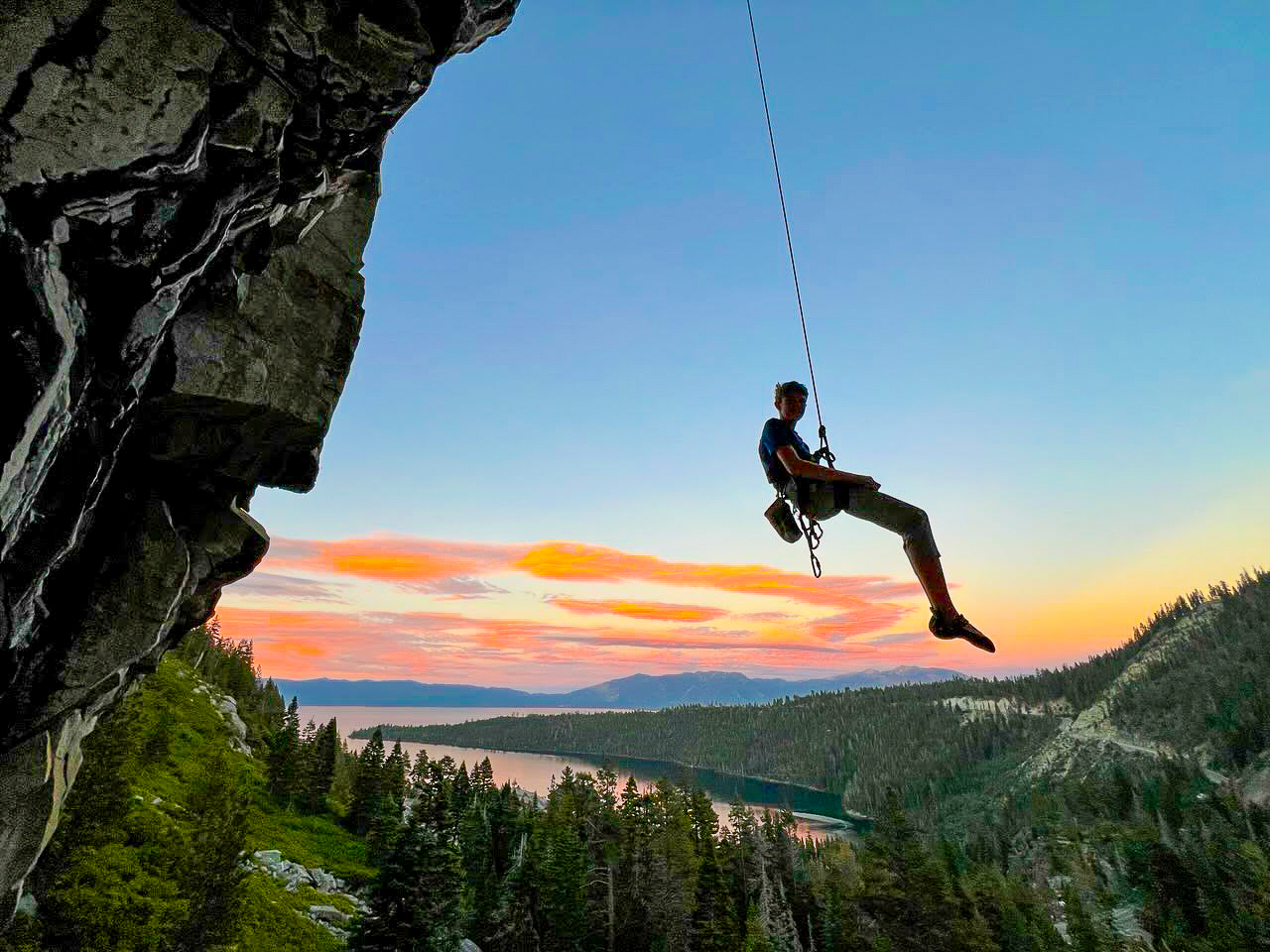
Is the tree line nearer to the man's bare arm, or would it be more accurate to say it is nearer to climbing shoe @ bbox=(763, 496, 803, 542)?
climbing shoe @ bbox=(763, 496, 803, 542)

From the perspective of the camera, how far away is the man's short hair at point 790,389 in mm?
8719

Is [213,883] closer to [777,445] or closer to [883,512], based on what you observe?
[777,445]

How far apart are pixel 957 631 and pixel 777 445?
2978mm

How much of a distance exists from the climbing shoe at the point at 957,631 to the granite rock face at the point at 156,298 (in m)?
8.49

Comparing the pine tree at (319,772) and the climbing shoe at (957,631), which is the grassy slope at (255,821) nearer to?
the pine tree at (319,772)

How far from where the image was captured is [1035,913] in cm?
7106

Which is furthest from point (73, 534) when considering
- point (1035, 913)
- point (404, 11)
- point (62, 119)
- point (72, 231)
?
point (1035, 913)

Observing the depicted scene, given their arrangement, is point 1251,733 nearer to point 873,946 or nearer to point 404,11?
point 873,946

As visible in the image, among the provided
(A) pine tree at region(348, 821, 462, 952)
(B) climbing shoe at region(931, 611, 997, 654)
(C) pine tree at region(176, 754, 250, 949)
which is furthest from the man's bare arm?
(C) pine tree at region(176, 754, 250, 949)

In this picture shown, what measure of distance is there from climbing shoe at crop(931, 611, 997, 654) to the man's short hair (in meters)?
3.20

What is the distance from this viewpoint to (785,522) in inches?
361

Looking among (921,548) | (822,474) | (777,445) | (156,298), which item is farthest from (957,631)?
(156,298)

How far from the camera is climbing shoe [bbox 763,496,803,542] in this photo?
29.9 feet

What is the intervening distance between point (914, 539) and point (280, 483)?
10.3 m
